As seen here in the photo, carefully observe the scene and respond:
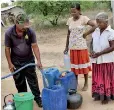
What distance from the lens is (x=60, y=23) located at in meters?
18.1

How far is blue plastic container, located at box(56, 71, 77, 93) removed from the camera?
229 inches

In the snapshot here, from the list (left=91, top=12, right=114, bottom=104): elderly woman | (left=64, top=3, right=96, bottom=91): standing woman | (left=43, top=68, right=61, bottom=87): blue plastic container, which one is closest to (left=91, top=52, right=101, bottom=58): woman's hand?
(left=91, top=12, right=114, bottom=104): elderly woman

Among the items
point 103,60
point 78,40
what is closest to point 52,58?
point 78,40

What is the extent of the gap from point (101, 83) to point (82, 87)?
998 millimetres

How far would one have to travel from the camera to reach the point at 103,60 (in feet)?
18.5

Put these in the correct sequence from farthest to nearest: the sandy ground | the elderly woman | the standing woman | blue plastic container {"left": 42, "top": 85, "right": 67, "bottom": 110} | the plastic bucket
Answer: the standing woman → the sandy ground → the elderly woman → blue plastic container {"left": 42, "top": 85, "right": 67, "bottom": 110} → the plastic bucket

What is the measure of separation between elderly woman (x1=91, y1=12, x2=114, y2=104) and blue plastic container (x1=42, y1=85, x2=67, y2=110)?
87 centimetres

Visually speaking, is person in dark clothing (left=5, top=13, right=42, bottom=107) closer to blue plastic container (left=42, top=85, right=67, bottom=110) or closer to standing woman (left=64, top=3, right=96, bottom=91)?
blue plastic container (left=42, top=85, right=67, bottom=110)

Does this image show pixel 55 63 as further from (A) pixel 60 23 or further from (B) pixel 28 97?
(A) pixel 60 23

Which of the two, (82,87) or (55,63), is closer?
(82,87)

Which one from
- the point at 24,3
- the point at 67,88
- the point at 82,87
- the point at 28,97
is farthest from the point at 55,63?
the point at 24,3

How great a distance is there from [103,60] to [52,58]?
4341 mm

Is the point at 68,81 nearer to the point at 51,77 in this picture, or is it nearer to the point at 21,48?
the point at 51,77

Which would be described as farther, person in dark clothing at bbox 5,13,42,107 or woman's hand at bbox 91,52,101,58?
woman's hand at bbox 91,52,101,58
